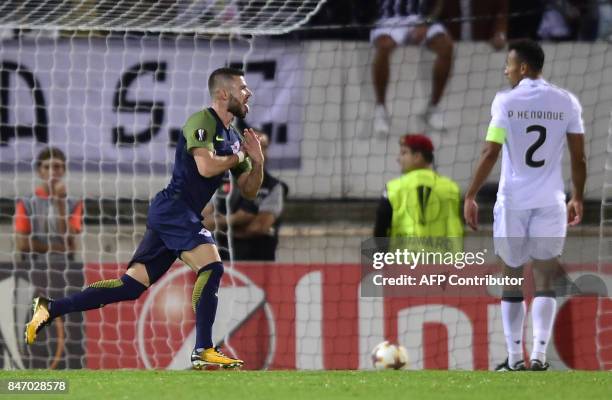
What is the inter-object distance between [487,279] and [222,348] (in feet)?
6.55

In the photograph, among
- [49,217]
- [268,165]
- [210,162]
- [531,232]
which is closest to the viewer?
[210,162]

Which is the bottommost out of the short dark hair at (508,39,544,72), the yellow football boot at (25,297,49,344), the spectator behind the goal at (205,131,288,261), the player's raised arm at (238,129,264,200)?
the yellow football boot at (25,297,49,344)

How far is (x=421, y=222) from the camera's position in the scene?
9.55 m

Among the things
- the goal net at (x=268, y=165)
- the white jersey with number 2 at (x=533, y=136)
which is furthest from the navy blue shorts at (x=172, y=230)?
the goal net at (x=268, y=165)

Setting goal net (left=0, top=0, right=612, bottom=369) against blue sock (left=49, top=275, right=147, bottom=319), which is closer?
blue sock (left=49, top=275, right=147, bottom=319)

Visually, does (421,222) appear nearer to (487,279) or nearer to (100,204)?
(487,279)

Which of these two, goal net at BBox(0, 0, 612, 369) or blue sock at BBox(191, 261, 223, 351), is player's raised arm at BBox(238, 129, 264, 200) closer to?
blue sock at BBox(191, 261, 223, 351)

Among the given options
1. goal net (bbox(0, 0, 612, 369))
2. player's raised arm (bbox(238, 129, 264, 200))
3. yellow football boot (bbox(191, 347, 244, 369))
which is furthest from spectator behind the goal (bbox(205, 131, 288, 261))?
yellow football boot (bbox(191, 347, 244, 369))

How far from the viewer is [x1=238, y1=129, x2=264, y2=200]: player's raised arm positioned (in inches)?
292

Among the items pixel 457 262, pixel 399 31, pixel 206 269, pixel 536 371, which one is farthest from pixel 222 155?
pixel 399 31

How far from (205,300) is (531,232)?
→ 2068mm

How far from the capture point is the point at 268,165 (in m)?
11.6

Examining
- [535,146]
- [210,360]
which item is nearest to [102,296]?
[210,360]

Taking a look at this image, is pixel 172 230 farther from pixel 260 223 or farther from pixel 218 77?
pixel 260 223
